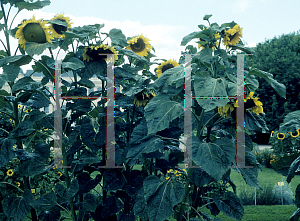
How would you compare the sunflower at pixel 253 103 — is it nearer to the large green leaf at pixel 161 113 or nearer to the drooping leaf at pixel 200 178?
the large green leaf at pixel 161 113

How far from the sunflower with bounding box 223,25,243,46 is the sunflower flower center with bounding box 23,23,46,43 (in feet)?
3.79

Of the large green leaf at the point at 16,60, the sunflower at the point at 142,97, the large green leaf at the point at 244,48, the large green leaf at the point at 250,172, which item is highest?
Result: the large green leaf at the point at 244,48

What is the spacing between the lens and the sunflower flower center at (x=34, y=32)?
6.00 feet

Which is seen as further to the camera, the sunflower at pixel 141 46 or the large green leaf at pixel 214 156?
the sunflower at pixel 141 46

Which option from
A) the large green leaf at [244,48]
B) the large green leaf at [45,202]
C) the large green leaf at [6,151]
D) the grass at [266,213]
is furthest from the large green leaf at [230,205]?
the grass at [266,213]

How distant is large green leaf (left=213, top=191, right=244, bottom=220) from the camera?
5.40ft

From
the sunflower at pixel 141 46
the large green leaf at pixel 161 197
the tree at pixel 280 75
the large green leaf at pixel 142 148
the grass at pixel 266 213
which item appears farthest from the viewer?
the tree at pixel 280 75

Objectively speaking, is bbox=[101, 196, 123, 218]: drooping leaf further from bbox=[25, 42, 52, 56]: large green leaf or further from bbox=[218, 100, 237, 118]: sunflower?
bbox=[25, 42, 52, 56]: large green leaf

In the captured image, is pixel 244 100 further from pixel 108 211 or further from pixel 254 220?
pixel 254 220

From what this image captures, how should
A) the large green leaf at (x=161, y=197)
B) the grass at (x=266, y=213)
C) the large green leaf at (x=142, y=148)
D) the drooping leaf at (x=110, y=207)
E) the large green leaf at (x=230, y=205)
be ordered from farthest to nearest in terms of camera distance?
the grass at (x=266, y=213) < the drooping leaf at (x=110, y=207) < the large green leaf at (x=230, y=205) < the large green leaf at (x=142, y=148) < the large green leaf at (x=161, y=197)

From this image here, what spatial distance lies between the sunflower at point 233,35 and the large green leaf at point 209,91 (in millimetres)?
364

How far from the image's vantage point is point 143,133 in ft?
5.64

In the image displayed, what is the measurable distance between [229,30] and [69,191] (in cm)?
135

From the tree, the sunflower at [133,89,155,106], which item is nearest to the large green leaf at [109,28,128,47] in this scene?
the sunflower at [133,89,155,106]
